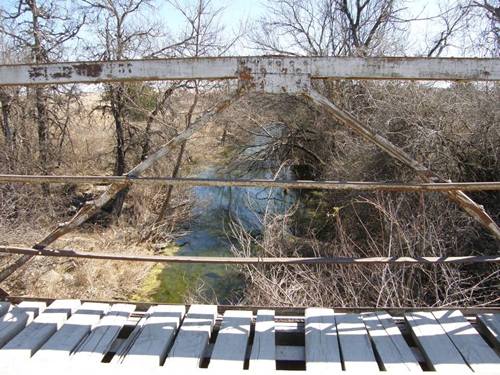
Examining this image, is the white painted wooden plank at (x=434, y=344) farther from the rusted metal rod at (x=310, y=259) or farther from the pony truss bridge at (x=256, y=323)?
the rusted metal rod at (x=310, y=259)

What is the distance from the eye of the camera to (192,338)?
101 inches

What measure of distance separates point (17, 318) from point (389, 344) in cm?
234

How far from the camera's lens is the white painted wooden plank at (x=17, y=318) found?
259cm

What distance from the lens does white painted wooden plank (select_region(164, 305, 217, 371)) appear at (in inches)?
92.4

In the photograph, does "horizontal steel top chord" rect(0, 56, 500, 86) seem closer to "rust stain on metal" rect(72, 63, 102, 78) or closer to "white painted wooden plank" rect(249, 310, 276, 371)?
"rust stain on metal" rect(72, 63, 102, 78)

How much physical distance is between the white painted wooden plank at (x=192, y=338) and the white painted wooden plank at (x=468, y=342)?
4.82 ft

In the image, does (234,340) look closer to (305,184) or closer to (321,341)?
(321,341)

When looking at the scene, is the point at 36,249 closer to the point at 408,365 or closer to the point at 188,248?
the point at 408,365

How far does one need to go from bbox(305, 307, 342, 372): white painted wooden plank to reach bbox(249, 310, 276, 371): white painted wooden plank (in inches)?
8.0

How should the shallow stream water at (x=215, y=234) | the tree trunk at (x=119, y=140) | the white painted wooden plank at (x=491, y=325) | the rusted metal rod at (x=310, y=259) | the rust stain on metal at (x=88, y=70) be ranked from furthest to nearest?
the tree trunk at (x=119, y=140)
the shallow stream water at (x=215, y=234)
the rusted metal rod at (x=310, y=259)
the rust stain on metal at (x=88, y=70)
the white painted wooden plank at (x=491, y=325)

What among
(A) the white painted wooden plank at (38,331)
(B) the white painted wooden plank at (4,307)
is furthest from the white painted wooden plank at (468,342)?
(B) the white painted wooden plank at (4,307)

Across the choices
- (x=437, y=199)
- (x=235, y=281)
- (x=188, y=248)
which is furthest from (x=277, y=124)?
(x=437, y=199)

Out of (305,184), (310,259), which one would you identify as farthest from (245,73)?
(310,259)

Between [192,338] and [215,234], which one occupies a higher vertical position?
[192,338]
